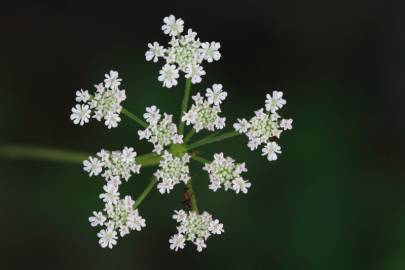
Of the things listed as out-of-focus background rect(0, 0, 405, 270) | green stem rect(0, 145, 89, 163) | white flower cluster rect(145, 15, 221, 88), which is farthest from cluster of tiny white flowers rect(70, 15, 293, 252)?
out-of-focus background rect(0, 0, 405, 270)

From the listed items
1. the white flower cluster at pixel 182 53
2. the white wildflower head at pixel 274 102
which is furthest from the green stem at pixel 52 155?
the white wildflower head at pixel 274 102

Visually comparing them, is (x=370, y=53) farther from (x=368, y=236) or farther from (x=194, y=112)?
(x=194, y=112)

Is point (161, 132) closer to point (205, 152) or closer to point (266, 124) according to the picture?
point (266, 124)

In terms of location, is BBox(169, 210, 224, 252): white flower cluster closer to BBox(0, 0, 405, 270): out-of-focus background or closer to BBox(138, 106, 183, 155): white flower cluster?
BBox(138, 106, 183, 155): white flower cluster

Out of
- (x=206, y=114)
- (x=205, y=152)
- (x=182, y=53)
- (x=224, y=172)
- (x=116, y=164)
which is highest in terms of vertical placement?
(x=205, y=152)

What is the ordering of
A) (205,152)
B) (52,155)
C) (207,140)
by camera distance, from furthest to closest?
(205,152)
(52,155)
(207,140)

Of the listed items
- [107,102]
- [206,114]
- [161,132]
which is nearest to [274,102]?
[206,114]
